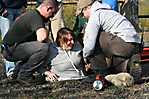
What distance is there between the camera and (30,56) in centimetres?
706

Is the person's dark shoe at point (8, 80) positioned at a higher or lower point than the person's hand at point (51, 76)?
lower

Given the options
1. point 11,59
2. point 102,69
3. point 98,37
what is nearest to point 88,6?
point 98,37

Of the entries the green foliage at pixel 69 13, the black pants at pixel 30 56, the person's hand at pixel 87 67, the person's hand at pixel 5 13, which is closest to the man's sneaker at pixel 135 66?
the person's hand at pixel 87 67

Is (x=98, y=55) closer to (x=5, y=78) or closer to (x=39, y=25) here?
(x=39, y=25)

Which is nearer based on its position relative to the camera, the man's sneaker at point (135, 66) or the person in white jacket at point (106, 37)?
the person in white jacket at point (106, 37)

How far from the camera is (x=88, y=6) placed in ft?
22.6

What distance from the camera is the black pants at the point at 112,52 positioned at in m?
6.82

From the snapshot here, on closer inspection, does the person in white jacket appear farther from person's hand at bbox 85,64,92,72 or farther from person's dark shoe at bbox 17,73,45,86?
person's dark shoe at bbox 17,73,45,86

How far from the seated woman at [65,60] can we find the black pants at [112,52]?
27 centimetres

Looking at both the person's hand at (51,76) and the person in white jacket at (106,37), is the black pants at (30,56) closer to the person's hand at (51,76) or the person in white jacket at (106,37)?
the person's hand at (51,76)

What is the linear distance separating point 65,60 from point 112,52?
66 centimetres

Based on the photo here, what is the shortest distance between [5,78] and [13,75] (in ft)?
0.78

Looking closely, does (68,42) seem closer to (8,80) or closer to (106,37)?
(106,37)

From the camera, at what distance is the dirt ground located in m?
6.06
